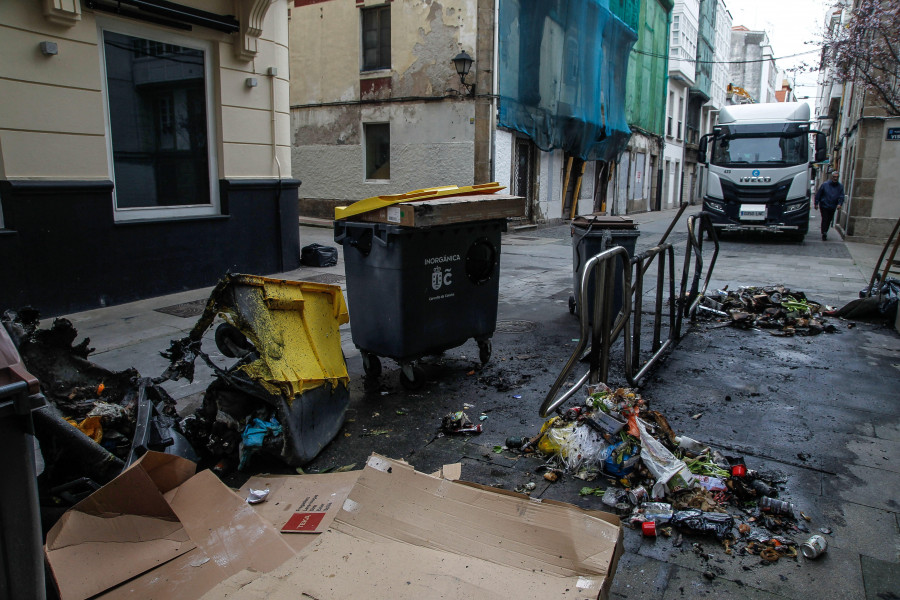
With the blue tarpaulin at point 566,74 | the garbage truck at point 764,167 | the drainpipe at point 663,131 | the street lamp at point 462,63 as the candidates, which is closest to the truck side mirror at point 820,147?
the garbage truck at point 764,167

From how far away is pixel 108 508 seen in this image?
95.5 inches

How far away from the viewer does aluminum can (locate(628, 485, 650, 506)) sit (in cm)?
299

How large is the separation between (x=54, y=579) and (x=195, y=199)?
6.68m

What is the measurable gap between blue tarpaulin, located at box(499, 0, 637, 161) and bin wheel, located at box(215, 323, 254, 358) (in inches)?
478

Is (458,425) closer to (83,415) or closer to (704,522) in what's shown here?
(704,522)

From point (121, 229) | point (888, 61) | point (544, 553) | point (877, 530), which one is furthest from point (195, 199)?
point (888, 61)

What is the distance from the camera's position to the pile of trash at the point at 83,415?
2.69 meters

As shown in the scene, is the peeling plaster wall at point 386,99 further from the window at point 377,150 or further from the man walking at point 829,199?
the man walking at point 829,199

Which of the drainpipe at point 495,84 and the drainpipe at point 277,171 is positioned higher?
the drainpipe at point 495,84

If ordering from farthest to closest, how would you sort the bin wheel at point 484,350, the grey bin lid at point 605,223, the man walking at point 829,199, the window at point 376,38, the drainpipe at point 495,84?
1. the window at point 376,38
2. the man walking at point 829,199
3. the drainpipe at point 495,84
4. the grey bin lid at point 605,223
5. the bin wheel at point 484,350

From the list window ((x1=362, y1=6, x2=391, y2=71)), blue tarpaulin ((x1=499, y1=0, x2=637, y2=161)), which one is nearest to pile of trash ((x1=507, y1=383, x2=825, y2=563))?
blue tarpaulin ((x1=499, y1=0, x2=637, y2=161))

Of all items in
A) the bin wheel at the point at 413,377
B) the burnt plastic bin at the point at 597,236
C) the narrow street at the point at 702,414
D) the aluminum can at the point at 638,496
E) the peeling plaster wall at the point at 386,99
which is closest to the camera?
the narrow street at the point at 702,414

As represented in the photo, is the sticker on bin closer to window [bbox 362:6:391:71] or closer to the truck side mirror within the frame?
the truck side mirror

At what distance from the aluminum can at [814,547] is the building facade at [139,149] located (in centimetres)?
672
